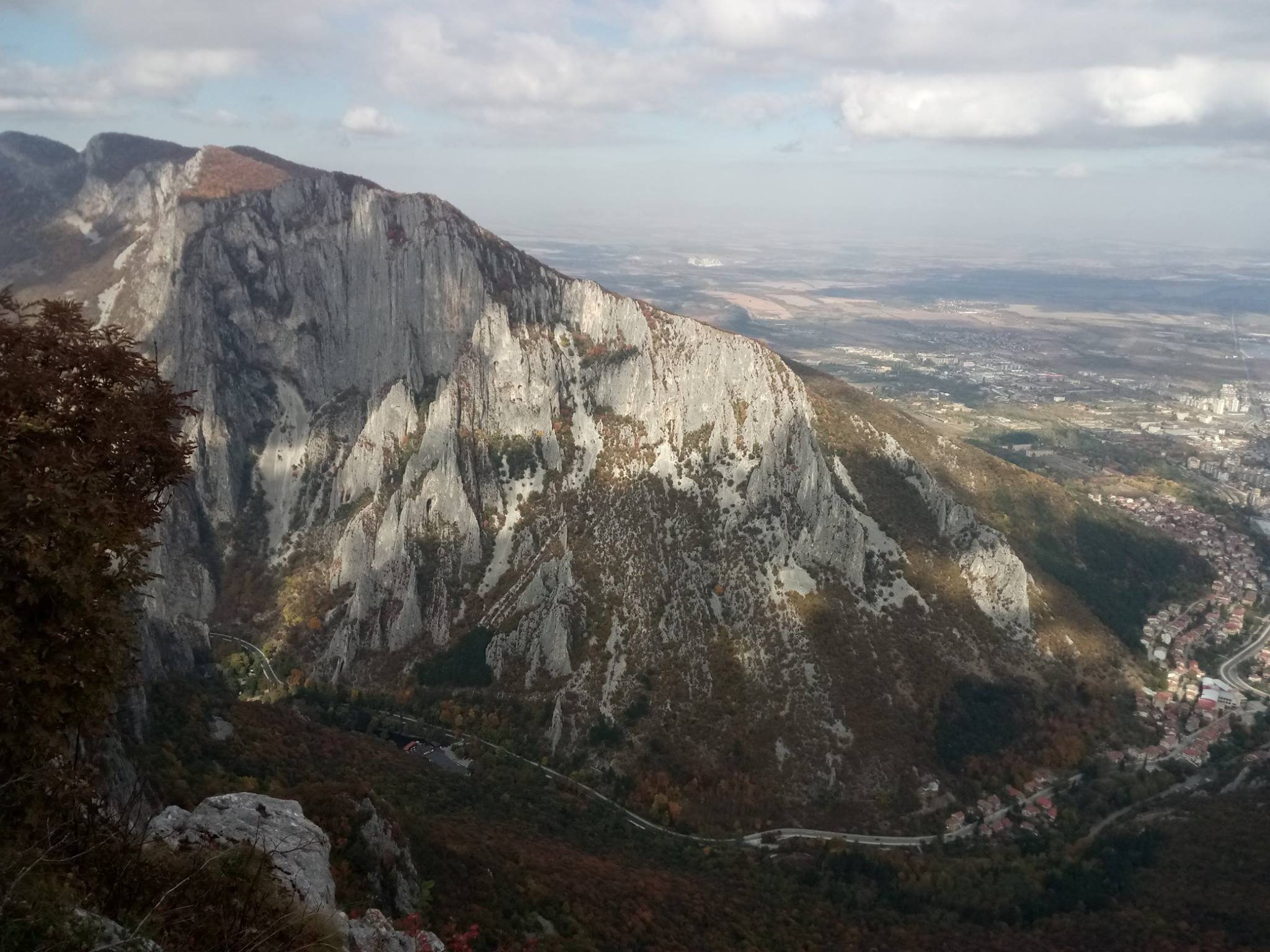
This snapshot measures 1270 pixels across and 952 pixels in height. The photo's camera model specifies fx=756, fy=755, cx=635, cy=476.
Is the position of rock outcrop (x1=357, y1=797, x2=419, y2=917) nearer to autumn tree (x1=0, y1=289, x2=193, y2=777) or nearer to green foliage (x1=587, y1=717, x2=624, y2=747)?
autumn tree (x1=0, y1=289, x2=193, y2=777)

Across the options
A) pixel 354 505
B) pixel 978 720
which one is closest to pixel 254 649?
pixel 354 505

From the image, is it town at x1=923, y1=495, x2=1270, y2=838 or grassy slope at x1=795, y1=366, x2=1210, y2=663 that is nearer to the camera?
town at x1=923, y1=495, x2=1270, y2=838

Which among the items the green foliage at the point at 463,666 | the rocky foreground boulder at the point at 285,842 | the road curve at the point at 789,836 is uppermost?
the rocky foreground boulder at the point at 285,842

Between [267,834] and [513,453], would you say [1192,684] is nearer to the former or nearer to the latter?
[513,453]

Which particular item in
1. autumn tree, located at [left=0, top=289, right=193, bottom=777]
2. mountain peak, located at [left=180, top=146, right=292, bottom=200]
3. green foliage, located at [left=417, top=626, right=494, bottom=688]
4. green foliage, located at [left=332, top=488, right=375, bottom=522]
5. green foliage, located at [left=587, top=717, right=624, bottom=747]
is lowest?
green foliage, located at [left=587, top=717, right=624, bottom=747]

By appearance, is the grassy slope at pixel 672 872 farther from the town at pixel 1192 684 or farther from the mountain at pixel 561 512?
the mountain at pixel 561 512

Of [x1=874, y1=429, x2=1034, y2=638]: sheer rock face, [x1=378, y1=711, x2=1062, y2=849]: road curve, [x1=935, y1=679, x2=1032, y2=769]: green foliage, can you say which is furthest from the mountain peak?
[x1=935, y1=679, x2=1032, y2=769]: green foliage

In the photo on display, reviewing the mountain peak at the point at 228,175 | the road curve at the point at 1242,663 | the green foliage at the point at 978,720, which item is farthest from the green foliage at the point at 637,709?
the mountain peak at the point at 228,175
